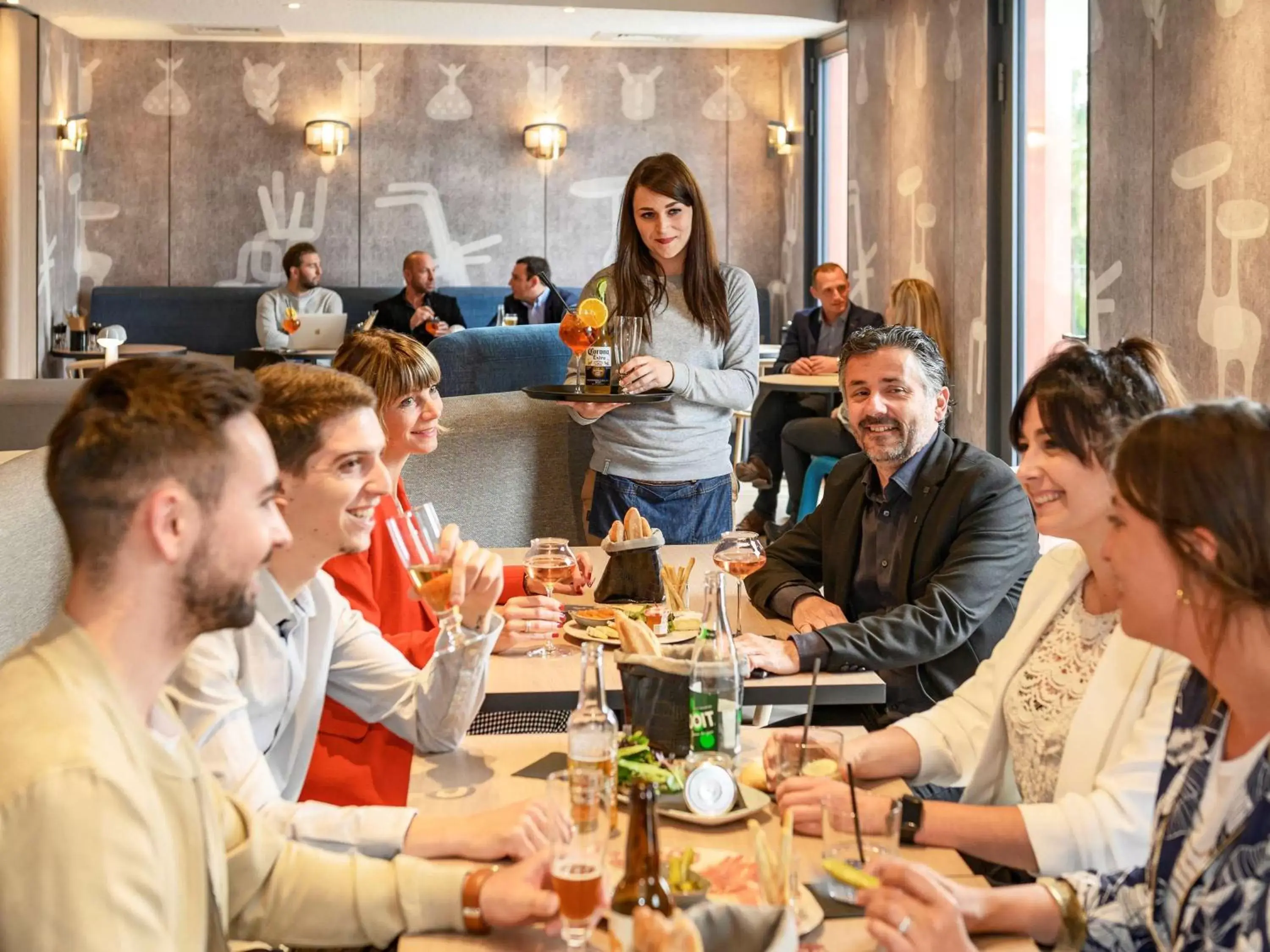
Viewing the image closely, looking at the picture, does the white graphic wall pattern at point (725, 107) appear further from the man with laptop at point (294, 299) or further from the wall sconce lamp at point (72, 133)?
the wall sconce lamp at point (72, 133)

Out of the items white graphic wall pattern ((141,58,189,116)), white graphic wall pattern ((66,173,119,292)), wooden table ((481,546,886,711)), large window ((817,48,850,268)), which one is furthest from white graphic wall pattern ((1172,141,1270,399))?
white graphic wall pattern ((66,173,119,292))

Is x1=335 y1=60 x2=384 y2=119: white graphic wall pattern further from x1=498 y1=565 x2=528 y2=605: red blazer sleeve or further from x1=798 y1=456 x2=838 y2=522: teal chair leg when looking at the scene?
x1=498 y1=565 x2=528 y2=605: red blazer sleeve

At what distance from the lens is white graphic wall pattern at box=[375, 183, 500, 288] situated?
11602 mm

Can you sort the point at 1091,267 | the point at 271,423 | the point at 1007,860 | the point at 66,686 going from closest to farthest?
the point at 66,686 < the point at 1007,860 < the point at 271,423 < the point at 1091,267

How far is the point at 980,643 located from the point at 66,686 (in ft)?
6.26

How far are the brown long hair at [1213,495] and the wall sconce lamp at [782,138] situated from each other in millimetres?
10389

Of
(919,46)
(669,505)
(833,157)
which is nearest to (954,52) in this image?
(919,46)

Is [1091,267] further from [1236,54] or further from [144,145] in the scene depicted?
[144,145]

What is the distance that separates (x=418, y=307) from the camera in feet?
32.8

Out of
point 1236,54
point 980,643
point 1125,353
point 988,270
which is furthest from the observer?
point 988,270

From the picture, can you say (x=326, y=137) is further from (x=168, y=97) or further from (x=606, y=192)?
(x=606, y=192)

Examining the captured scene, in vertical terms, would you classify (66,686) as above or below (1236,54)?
below

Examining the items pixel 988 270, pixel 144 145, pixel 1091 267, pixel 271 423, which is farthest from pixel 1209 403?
pixel 144 145

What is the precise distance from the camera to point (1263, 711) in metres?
1.33
